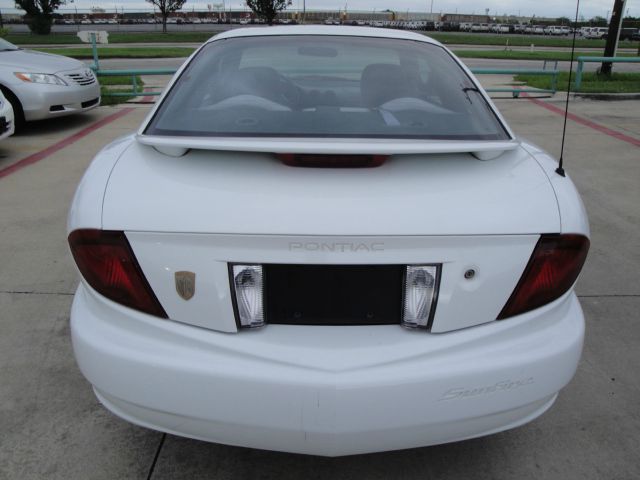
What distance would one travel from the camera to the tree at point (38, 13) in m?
41.3

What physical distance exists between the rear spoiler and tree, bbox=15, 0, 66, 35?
46.2 m

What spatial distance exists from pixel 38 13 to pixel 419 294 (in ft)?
A: 157

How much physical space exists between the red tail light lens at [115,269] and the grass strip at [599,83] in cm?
1177

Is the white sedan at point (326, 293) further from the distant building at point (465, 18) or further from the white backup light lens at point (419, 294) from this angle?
the distant building at point (465, 18)

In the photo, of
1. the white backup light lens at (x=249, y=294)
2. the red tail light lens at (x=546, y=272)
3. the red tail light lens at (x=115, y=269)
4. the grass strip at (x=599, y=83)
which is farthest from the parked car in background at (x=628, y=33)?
the red tail light lens at (x=115, y=269)

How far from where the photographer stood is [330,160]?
181cm

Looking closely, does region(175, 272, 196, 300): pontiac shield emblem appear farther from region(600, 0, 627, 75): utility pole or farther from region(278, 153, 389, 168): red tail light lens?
region(600, 0, 627, 75): utility pole

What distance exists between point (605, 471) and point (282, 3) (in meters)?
45.8

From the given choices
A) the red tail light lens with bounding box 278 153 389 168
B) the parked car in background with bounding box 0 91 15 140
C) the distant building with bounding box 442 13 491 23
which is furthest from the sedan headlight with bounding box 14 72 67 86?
the distant building with bounding box 442 13 491 23

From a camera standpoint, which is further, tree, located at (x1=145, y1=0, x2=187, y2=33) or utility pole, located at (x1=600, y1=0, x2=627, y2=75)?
tree, located at (x1=145, y1=0, x2=187, y2=33)

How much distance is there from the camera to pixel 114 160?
204cm

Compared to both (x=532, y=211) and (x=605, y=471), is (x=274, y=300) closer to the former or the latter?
(x=532, y=211)

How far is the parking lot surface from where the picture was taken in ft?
6.99

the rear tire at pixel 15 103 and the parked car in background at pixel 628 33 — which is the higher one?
the parked car in background at pixel 628 33
